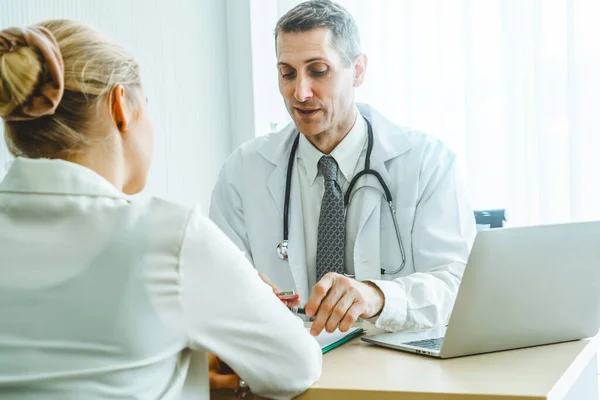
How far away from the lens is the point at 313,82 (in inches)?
78.4

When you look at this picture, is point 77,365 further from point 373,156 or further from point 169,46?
point 169,46

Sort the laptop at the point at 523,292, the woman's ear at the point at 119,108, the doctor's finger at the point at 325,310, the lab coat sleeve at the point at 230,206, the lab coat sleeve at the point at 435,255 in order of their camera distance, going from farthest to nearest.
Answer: the lab coat sleeve at the point at 230,206 → the lab coat sleeve at the point at 435,255 → the doctor's finger at the point at 325,310 → the laptop at the point at 523,292 → the woman's ear at the point at 119,108

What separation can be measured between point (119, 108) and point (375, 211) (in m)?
1.03

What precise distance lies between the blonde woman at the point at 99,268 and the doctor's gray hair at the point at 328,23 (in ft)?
3.44

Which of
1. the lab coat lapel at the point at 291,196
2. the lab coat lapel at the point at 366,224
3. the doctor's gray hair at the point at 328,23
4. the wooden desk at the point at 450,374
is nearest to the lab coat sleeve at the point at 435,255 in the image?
the lab coat lapel at the point at 366,224

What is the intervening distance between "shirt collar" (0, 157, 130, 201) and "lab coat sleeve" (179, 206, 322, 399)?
138mm

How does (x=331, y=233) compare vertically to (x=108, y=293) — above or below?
A: below

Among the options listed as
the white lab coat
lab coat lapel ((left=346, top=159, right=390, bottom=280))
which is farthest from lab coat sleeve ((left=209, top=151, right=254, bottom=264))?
lab coat lapel ((left=346, top=159, right=390, bottom=280))

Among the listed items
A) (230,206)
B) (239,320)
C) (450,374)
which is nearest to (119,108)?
(239,320)

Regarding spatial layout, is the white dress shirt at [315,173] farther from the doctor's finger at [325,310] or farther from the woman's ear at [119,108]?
the woman's ear at [119,108]

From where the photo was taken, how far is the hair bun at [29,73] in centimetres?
93

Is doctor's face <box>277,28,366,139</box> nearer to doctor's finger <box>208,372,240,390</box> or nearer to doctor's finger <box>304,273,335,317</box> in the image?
doctor's finger <box>304,273,335,317</box>

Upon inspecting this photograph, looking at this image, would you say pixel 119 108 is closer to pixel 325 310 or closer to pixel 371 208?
pixel 325 310

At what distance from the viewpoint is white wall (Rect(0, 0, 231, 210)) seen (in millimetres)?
2418
